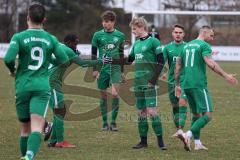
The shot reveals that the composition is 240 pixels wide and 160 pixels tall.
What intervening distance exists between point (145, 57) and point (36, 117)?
2963mm

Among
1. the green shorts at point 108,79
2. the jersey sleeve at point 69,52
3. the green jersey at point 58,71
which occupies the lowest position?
the green shorts at point 108,79

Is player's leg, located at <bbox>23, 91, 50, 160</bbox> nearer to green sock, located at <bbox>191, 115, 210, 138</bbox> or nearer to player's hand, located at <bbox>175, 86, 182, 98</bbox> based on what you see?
green sock, located at <bbox>191, 115, 210, 138</bbox>

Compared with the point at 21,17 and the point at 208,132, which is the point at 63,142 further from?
the point at 21,17

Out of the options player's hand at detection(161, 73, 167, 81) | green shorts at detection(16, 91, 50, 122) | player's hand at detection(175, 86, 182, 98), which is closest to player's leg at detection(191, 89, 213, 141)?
player's hand at detection(175, 86, 182, 98)

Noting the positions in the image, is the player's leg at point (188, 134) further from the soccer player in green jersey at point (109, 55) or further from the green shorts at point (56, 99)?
the soccer player in green jersey at point (109, 55)

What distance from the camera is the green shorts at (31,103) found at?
7949 millimetres

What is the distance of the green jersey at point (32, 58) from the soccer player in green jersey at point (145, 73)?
8.36 ft

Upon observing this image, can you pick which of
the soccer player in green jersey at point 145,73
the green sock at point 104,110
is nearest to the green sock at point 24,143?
the soccer player in green jersey at point 145,73

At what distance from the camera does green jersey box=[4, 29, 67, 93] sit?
782cm

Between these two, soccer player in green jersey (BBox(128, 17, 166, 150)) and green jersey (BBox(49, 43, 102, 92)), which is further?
soccer player in green jersey (BBox(128, 17, 166, 150))

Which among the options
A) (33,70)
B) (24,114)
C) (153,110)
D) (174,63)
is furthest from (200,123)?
(33,70)

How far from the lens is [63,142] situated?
10.5m

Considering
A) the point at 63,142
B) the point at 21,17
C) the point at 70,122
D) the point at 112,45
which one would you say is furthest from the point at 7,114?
the point at 21,17

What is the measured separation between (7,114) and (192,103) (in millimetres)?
5968
